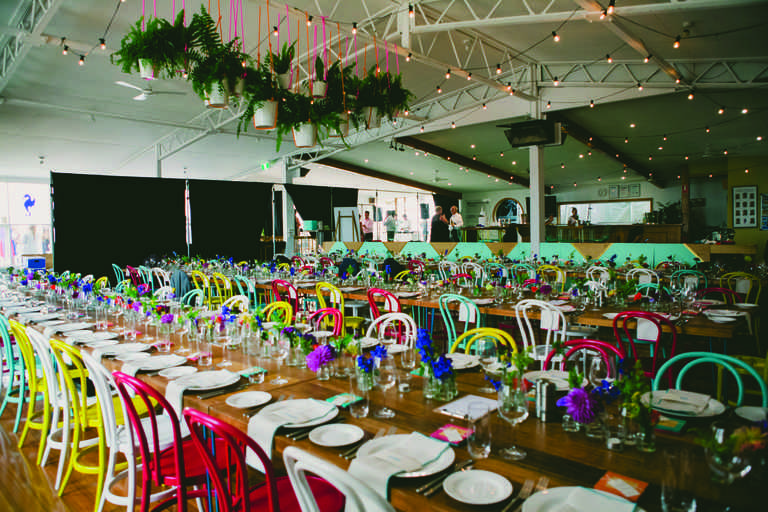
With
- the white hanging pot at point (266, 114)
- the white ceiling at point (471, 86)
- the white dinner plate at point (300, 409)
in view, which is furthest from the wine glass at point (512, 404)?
the white ceiling at point (471, 86)

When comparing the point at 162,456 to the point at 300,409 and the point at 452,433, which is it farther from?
the point at 452,433

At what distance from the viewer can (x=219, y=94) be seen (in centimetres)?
382

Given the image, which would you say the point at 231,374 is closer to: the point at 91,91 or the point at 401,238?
the point at 91,91

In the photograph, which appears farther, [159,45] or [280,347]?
[159,45]

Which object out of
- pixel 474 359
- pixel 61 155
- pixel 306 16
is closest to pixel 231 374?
pixel 474 359

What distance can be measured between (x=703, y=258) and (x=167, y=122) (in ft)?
35.7

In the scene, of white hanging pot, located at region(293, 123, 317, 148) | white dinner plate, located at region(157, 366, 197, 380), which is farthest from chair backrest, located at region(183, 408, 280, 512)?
white hanging pot, located at region(293, 123, 317, 148)

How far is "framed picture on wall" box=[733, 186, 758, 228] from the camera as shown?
13.5 m

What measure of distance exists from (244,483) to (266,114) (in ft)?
10.2

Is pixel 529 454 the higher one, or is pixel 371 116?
pixel 371 116

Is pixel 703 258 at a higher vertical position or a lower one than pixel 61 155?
lower

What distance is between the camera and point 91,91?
9.10m

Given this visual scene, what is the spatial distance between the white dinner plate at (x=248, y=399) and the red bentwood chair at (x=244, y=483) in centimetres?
22

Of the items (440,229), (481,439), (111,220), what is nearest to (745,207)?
(440,229)
